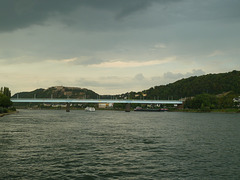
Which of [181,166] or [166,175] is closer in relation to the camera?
[166,175]

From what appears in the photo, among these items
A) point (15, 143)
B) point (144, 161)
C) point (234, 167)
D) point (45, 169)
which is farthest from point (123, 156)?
point (15, 143)

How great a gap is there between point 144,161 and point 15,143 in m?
20.6

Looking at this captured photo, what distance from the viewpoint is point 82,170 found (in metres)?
24.1

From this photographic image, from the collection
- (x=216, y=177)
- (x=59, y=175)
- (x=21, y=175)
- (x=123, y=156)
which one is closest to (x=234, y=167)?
(x=216, y=177)

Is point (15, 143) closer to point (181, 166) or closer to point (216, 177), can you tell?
point (181, 166)

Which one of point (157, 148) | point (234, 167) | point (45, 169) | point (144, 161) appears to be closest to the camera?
point (45, 169)

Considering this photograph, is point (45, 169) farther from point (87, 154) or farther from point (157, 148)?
point (157, 148)

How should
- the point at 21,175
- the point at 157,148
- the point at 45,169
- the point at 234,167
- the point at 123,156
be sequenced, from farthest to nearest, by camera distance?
the point at 157,148 < the point at 123,156 < the point at 234,167 < the point at 45,169 < the point at 21,175

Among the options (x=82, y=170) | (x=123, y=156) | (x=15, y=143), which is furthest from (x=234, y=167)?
(x=15, y=143)

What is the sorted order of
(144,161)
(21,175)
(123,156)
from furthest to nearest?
(123,156) < (144,161) < (21,175)

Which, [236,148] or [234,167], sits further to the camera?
[236,148]

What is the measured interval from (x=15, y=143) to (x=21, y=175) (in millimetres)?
17787

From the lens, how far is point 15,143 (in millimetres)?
38281

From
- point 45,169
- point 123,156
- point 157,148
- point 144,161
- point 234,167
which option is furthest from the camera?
point 157,148
